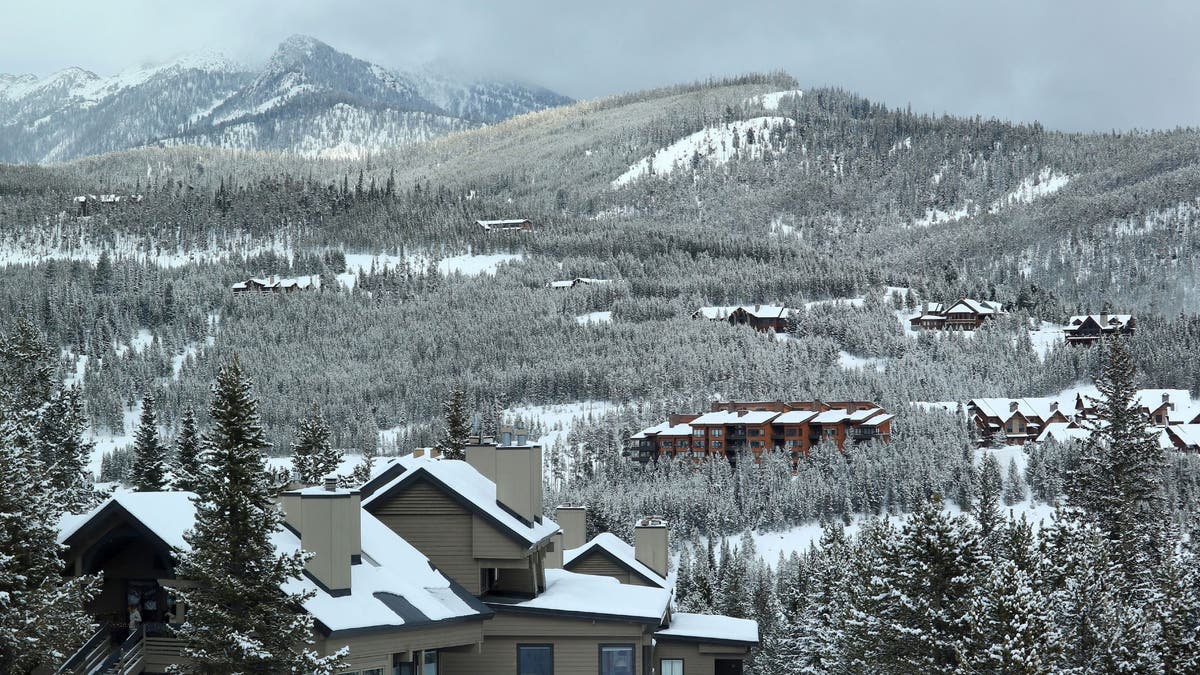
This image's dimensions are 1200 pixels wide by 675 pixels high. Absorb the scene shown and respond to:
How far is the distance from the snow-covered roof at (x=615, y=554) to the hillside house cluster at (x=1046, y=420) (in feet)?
404

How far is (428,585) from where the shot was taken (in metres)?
28.8

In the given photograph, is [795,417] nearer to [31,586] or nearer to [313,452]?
[313,452]

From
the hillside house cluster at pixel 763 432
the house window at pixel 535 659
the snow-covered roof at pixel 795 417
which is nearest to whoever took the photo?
the house window at pixel 535 659

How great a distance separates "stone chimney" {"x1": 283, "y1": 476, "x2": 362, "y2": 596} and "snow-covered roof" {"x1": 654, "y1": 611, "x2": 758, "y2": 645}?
46.9 feet

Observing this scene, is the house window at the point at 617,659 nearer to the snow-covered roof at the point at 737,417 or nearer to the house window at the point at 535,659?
the house window at the point at 535,659

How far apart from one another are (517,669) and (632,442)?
15492 cm

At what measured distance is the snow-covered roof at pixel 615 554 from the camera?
4338 cm

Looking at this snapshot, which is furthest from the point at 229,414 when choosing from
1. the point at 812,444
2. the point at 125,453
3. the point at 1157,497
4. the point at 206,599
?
the point at 125,453

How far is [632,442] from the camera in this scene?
607 feet

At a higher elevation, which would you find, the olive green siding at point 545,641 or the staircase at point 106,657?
the staircase at point 106,657

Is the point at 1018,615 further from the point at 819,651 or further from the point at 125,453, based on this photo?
the point at 125,453

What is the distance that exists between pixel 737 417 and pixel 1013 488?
4031 centimetres

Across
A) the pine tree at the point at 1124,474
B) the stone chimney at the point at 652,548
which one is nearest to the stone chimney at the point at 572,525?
the stone chimney at the point at 652,548

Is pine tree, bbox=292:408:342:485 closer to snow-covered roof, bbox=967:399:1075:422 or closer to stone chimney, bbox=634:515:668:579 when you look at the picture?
stone chimney, bbox=634:515:668:579
